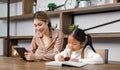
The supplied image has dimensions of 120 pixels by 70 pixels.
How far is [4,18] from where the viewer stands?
13.3 feet

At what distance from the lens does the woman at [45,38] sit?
209 cm

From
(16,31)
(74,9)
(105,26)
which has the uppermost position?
(74,9)

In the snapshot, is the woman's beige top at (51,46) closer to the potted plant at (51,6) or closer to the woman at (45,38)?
the woman at (45,38)

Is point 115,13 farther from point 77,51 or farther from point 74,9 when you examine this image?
point 77,51

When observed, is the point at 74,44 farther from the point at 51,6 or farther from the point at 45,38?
the point at 51,6

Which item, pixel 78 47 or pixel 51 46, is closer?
pixel 78 47

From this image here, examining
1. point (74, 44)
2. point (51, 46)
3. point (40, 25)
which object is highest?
point (40, 25)

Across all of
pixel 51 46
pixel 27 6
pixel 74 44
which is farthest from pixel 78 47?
pixel 27 6

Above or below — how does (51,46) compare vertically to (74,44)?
below

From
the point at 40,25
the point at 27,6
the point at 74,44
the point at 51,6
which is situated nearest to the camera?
the point at 74,44

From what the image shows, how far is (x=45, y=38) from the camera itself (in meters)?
2.19

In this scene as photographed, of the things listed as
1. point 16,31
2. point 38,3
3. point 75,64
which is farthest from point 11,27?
point 75,64

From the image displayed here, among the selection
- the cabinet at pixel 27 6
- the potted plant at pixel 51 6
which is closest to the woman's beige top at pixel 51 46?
the potted plant at pixel 51 6

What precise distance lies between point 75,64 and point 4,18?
9.42 feet
